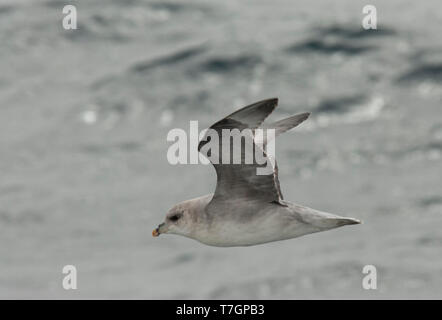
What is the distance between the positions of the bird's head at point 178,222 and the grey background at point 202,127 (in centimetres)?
6880

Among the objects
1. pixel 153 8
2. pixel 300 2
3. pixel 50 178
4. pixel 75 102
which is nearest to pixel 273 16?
pixel 300 2

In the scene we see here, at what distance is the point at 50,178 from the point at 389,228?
35611 mm

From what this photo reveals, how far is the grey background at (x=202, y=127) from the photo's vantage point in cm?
8825

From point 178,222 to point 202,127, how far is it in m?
81.5

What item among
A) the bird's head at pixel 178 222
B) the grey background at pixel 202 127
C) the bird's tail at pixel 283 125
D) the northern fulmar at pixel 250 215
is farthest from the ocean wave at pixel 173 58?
the northern fulmar at pixel 250 215

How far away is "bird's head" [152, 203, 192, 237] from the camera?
1276 cm

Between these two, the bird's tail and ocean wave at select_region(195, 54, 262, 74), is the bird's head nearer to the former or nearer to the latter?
the bird's tail

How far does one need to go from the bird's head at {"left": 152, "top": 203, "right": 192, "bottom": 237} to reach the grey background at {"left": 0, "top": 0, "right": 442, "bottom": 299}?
68799 mm

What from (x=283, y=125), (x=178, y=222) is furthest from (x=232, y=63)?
(x=178, y=222)

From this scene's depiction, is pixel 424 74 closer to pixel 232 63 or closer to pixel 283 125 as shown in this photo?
pixel 232 63

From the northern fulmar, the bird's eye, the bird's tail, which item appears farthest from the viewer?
the bird's tail

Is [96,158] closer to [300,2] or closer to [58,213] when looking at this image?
[58,213]

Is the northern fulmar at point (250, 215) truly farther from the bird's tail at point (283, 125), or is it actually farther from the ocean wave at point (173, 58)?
the ocean wave at point (173, 58)

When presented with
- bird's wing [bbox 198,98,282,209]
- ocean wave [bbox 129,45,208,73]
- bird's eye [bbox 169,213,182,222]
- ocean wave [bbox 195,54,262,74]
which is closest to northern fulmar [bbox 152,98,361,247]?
bird's wing [bbox 198,98,282,209]
